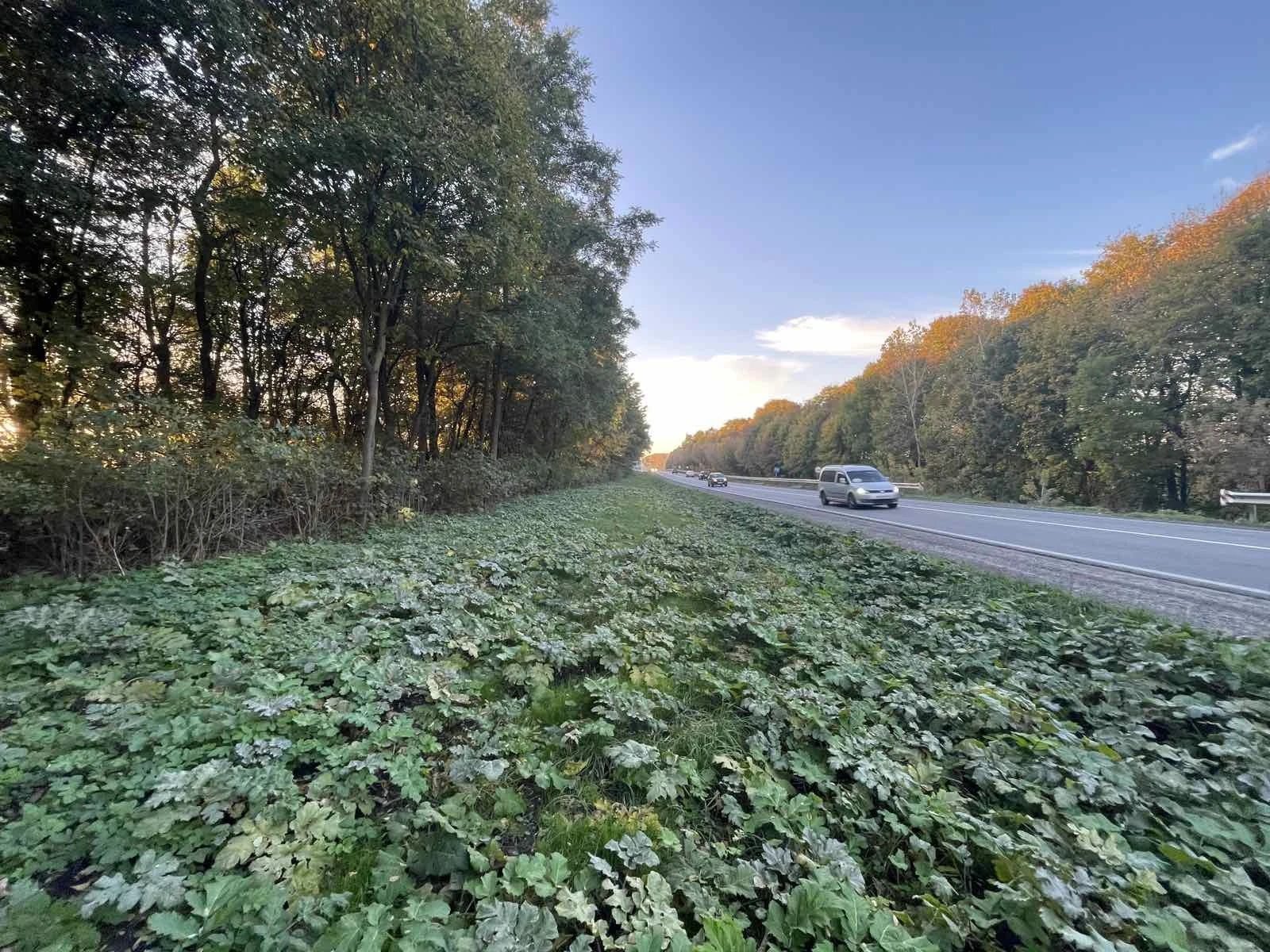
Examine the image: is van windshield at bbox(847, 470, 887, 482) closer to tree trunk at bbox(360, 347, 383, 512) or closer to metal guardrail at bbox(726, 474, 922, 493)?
metal guardrail at bbox(726, 474, 922, 493)

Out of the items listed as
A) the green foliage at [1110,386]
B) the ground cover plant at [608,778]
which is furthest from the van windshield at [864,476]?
the ground cover plant at [608,778]

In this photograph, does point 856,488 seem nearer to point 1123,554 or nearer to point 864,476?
point 864,476

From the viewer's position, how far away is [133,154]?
7102 mm

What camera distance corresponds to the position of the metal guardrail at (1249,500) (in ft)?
44.5

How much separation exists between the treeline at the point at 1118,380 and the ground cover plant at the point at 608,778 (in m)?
21.2

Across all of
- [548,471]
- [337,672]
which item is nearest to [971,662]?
[337,672]

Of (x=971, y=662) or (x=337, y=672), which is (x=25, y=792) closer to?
(x=337, y=672)

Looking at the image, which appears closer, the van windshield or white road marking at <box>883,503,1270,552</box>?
white road marking at <box>883,503,1270,552</box>

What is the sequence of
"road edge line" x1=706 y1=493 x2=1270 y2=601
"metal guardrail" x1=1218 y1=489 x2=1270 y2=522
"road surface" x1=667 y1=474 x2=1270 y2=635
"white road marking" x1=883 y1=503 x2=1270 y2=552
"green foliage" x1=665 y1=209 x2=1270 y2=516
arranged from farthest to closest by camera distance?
"green foliage" x1=665 y1=209 x2=1270 y2=516
"metal guardrail" x1=1218 y1=489 x2=1270 y2=522
"white road marking" x1=883 y1=503 x2=1270 y2=552
"road edge line" x1=706 y1=493 x2=1270 y2=601
"road surface" x1=667 y1=474 x2=1270 y2=635

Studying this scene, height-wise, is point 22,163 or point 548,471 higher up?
point 22,163

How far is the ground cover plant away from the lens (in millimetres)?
1599

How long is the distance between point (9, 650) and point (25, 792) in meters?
1.82

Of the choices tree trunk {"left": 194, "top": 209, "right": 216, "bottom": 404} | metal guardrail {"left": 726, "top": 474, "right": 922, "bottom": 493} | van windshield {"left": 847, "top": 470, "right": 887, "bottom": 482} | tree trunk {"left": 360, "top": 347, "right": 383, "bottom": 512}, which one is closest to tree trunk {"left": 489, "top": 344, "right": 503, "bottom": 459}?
tree trunk {"left": 360, "top": 347, "right": 383, "bottom": 512}

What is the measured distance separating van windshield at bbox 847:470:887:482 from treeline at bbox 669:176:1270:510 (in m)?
10.6
